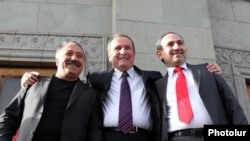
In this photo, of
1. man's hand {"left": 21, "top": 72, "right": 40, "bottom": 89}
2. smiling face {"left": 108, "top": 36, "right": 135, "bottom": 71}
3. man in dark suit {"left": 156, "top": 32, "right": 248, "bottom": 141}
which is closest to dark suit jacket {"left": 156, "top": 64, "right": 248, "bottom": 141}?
man in dark suit {"left": 156, "top": 32, "right": 248, "bottom": 141}

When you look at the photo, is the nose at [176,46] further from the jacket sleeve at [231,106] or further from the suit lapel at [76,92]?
the suit lapel at [76,92]

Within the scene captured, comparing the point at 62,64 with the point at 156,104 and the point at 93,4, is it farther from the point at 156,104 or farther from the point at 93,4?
→ the point at 93,4

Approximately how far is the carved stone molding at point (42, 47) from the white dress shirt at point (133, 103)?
148 cm

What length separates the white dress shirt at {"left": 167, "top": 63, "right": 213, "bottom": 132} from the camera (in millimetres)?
2463

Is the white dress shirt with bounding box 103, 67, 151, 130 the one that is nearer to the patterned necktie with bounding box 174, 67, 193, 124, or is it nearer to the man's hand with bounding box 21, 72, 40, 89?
the patterned necktie with bounding box 174, 67, 193, 124

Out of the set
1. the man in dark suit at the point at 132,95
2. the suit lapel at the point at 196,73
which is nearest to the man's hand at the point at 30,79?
the man in dark suit at the point at 132,95

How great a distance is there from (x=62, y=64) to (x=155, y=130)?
95 cm

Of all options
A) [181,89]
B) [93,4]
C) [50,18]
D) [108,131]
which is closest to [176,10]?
[93,4]

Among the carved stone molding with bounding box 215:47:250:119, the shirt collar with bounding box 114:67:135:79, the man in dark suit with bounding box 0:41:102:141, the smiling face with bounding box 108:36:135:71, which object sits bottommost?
the man in dark suit with bounding box 0:41:102:141

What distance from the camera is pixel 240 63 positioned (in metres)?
5.03

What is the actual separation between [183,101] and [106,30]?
2492mm

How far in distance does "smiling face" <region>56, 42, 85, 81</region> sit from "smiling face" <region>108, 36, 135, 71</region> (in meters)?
0.30

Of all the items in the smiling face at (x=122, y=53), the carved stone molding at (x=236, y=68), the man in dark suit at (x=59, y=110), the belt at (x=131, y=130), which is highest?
the carved stone molding at (x=236, y=68)

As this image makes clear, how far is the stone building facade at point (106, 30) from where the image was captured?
4.36 metres
